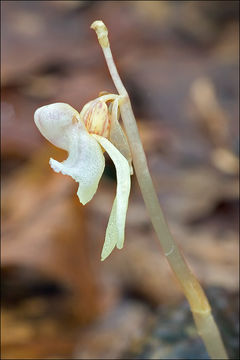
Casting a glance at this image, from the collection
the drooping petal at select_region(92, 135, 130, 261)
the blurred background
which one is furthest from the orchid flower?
the blurred background

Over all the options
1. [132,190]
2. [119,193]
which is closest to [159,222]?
[119,193]

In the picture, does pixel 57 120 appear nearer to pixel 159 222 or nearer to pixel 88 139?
pixel 88 139

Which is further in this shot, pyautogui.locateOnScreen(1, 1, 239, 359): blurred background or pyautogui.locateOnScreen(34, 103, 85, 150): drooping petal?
pyautogui.locateOnScreen(1, 1, 239, 359): blurred background

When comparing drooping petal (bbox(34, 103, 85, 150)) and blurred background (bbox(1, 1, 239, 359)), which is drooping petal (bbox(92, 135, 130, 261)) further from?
blurred background (bbox(1, 1, 239, 359))

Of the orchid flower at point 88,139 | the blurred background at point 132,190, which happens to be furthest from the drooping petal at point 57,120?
the blurred background at point 132,190

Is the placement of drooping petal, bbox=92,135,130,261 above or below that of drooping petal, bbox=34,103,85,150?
below

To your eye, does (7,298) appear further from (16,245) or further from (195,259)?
(195,259)
